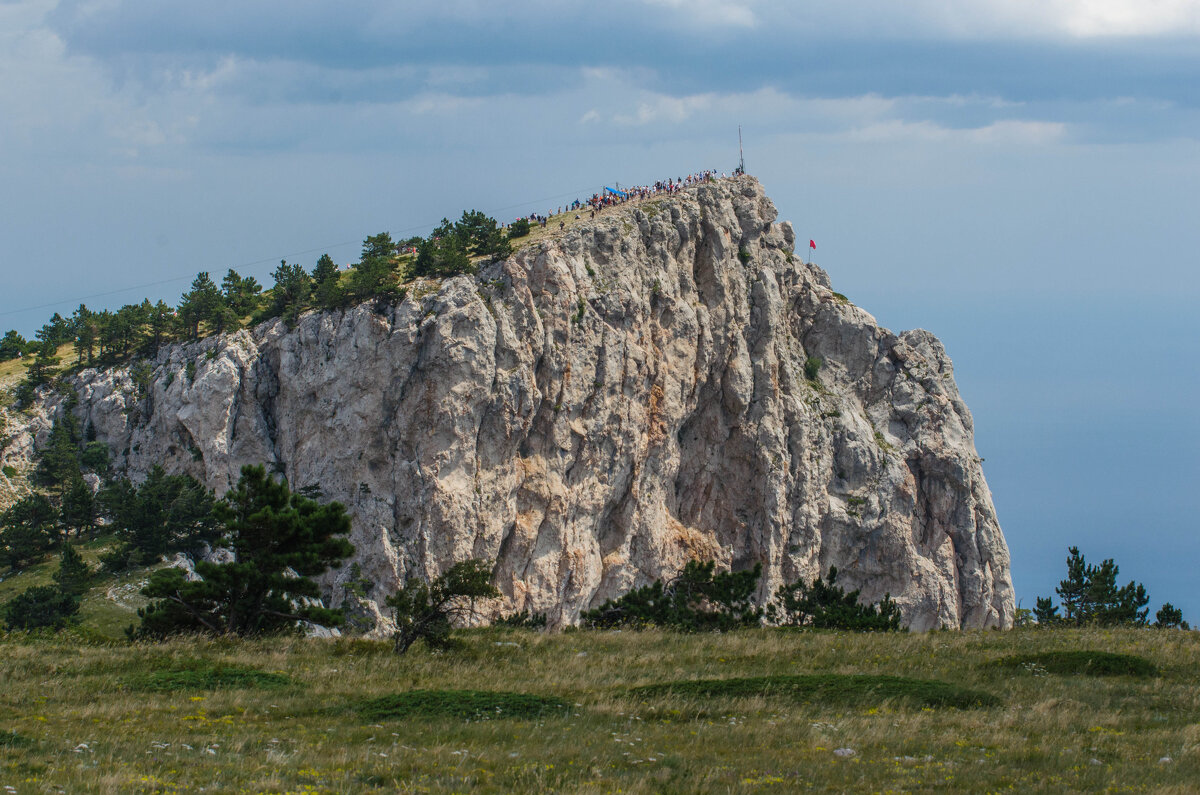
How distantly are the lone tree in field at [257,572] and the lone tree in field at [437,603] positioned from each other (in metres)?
2.17

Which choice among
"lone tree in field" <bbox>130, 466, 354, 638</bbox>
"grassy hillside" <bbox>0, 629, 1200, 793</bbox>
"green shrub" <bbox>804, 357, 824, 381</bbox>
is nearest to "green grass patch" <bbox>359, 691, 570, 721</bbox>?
"grassy hillside" <bbox>0, 629, 1200, 793</bbox>

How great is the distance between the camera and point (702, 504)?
317 ft

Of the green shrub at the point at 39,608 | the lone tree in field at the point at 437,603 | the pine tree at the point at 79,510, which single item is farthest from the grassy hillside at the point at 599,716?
the pine tree at the point at 79,510

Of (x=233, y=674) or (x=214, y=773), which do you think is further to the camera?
(x=233, y=674)

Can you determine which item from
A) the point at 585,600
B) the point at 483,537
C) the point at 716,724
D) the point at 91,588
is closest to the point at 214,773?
the point at 716,724

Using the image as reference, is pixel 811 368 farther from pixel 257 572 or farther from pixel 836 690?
pixel 836 690

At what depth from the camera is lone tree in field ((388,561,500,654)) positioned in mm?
29594

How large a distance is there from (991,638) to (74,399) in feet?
263

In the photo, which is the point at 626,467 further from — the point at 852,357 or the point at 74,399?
the point at 74,399

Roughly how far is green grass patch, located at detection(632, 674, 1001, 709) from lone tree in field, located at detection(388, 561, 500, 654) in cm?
740

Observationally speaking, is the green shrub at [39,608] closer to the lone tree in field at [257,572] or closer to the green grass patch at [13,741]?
the lone tree in field at [257,572]

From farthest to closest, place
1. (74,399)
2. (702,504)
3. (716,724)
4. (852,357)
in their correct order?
(852,357)
(702,504)
(74,399)
(716,724)

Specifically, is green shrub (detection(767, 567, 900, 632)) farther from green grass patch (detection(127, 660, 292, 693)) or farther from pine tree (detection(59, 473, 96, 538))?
pine tree (detection(59, 473, 96, 538))

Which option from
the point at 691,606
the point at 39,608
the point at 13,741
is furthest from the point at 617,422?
the point at 13,741
